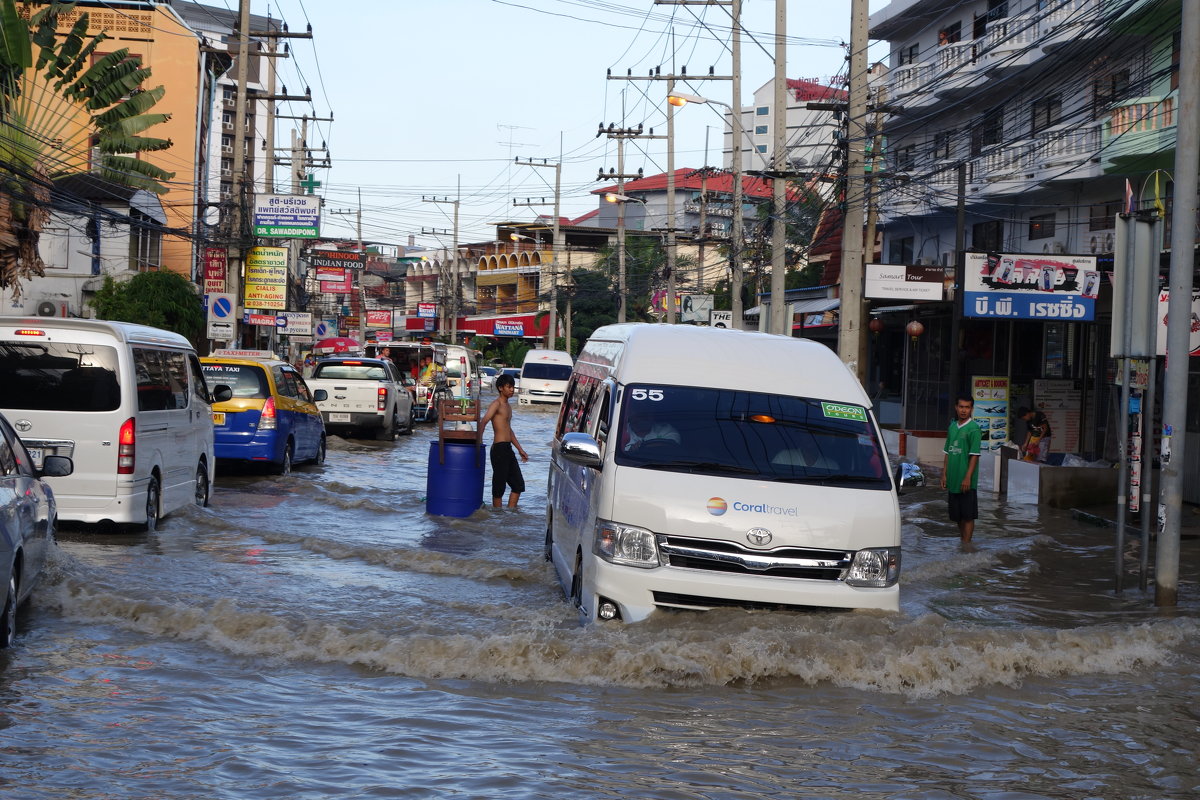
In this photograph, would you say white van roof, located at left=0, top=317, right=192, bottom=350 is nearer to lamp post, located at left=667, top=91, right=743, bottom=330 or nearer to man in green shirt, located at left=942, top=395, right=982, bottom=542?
man in green shirt, located at left=942, top=395, right=982, bottom=542

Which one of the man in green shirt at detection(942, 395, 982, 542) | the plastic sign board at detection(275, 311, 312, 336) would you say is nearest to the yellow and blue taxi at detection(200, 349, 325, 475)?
the man in green shirt at detection(942, 395, 982, 542)

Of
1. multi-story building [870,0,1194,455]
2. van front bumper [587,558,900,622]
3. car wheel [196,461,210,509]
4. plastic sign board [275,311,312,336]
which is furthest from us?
plastic sign board [275,311,312,336]

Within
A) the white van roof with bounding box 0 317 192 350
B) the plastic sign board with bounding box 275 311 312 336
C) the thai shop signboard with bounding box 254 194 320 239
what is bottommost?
the white van roof with bounding box 0 317 192 350

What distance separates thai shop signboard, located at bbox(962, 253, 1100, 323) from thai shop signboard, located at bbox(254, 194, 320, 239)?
22.9 m

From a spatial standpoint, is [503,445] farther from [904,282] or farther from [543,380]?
[543,380]

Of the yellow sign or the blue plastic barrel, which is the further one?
the yellow sign

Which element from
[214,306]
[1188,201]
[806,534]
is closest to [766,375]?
[806,534]

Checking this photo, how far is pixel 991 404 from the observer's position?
27.7 meters

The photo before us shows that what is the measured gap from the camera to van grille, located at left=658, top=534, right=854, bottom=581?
26.1 ft

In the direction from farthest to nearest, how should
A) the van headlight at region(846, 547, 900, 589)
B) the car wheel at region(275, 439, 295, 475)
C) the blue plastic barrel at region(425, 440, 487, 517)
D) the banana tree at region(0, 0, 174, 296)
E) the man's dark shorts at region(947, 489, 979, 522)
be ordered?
the banana tree at region(0, 0, 174, 296) → the car wheel at region(275, 439, 295, 475) → the blue plastic barrel at region(425, 440, 487, 517) → the man's dark shorts at region(947, 489, 979, 522) → the van headlight at region(846, 547, 900, 589)

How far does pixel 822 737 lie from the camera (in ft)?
22.2

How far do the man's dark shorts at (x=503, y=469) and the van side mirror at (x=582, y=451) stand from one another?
8.10 metres

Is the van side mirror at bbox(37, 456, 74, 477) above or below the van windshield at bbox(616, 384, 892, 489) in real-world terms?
below

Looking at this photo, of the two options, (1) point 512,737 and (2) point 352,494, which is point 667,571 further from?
(2) point 352,494
